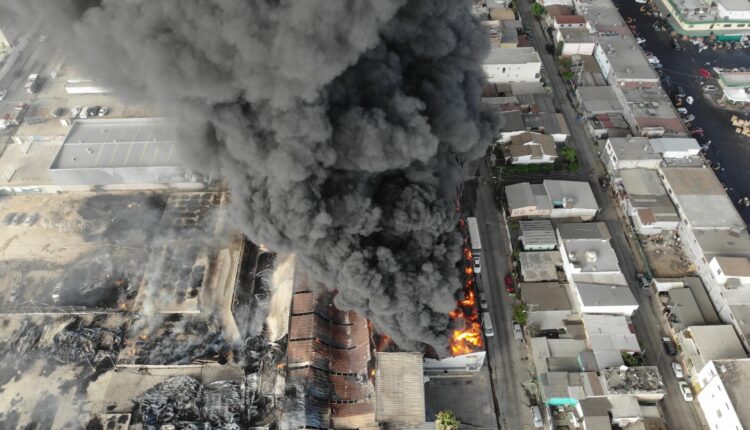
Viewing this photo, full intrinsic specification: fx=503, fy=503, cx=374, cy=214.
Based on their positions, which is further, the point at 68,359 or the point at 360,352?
the point at 68,359

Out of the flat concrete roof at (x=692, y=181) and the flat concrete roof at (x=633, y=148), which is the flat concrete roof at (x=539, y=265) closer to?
the flat concrete roof at (x=633, y=148)

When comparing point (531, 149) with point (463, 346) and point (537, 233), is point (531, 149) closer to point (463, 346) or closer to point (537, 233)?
point (537, 233)

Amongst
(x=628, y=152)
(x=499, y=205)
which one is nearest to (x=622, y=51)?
(x=628, y=152)

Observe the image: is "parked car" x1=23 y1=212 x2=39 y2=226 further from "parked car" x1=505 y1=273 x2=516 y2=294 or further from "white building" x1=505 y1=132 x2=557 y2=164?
"white building" x1=505 y1=132 x2=557 y2=164

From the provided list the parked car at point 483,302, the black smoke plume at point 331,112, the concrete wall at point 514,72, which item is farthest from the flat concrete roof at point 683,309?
the concrete wall at point 514,72

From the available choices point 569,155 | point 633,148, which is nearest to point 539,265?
point 569,155

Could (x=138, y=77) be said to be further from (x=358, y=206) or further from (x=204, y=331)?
(x=204, y=331)

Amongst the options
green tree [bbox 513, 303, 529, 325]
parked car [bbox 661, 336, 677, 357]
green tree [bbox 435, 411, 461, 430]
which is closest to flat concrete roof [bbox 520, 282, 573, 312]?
green tree [bbox 513, 303, 529, 325]
